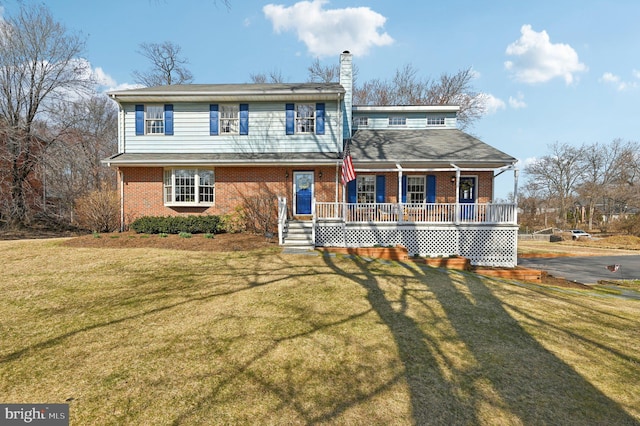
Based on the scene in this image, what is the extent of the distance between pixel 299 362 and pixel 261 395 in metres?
0.71

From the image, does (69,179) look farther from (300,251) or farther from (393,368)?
(393,368)

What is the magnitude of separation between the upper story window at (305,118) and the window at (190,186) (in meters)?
4.25

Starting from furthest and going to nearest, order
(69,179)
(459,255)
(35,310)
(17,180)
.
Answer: (69,179)
(17,180)
(459,255)
(35,310)

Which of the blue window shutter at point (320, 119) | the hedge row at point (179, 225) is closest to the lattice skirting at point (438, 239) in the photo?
→ the hedge row at point (179, 225)

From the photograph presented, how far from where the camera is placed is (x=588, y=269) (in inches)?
545

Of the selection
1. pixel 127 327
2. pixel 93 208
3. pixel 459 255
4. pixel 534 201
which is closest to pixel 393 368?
pixel 127 327

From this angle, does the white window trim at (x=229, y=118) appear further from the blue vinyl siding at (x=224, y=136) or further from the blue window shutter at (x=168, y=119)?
the blue window shutter at (x=168, y=119)

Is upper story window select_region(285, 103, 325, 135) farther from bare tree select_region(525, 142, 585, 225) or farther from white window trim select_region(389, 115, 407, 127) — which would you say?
bare tree select_region(525, 142, 585, 225)

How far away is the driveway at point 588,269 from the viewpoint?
12062mm

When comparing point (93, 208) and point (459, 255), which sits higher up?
point (93, 208)

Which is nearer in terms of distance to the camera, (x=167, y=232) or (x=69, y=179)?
(x=167, y=232)

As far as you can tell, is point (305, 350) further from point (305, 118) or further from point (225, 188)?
point (305, 118)

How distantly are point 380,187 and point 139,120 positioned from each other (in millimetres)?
11450

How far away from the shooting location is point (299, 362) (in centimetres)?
375
